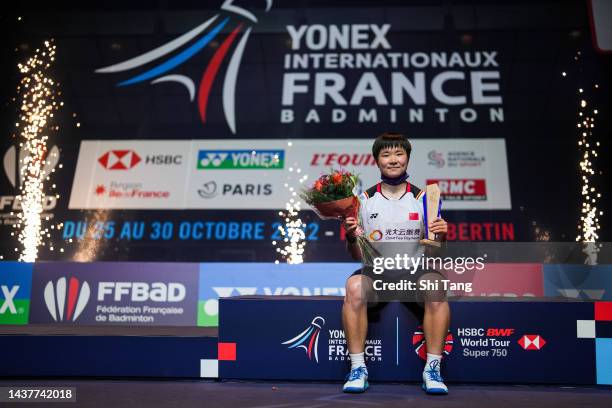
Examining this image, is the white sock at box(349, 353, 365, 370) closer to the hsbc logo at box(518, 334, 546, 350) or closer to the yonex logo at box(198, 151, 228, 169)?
the hsbc logo at box(518, 334, 546, 350)

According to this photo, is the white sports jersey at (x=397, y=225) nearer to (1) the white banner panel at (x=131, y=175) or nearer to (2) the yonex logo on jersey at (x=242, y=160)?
(2) the yonex logo on jersey at (x=242, y=160)

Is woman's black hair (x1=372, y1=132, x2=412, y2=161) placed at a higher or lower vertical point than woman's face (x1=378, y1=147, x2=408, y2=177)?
higher

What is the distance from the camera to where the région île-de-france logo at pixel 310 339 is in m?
Result: 2.43

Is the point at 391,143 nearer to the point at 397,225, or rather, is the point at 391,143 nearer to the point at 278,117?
the point at 397,225

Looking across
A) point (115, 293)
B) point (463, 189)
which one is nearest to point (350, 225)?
point (463, 189)

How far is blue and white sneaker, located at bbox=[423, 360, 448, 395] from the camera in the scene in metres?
2.15

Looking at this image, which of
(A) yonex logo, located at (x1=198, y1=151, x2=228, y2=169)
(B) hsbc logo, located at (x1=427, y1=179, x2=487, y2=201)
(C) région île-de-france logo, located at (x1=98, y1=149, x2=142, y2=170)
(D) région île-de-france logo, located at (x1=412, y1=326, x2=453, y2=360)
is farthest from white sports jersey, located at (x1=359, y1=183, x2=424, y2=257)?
A: (C) région île-de-france logo, located at (x1=98, y1=149, x2=142, y2=170)

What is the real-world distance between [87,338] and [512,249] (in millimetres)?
2806

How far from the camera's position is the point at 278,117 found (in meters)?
4.58

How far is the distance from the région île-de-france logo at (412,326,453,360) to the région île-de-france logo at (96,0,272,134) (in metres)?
2.81

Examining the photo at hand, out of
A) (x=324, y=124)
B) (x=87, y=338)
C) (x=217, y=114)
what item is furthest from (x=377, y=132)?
(x=87, y=338)

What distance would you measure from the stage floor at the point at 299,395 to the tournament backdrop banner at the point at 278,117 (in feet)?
6.01

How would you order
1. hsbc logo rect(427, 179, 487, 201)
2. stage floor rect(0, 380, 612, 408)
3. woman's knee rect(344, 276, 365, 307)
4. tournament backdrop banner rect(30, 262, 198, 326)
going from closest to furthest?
stage floor rect(0, 380, 612, 408) → woman's knee rect(344, 276, 365, 307) → tournament backdrop banner rect(30, 262, 198, 326) → hsbc logo rect(427, 179, 487, 201)

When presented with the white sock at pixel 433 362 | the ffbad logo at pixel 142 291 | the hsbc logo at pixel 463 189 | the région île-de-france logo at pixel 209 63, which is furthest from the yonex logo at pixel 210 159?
the white sock at pixel 433 362
